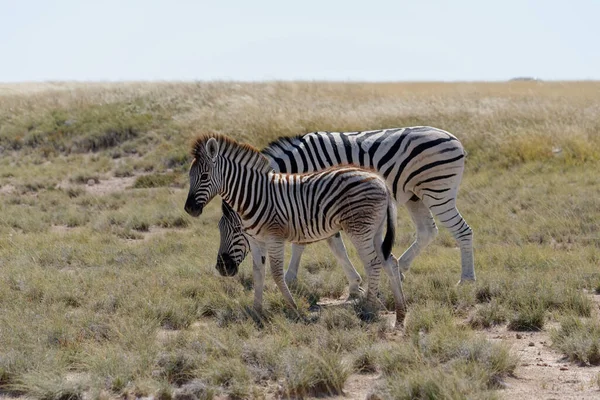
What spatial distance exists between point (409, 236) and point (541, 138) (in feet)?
24.3

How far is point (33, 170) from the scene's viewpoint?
21938 millimetres

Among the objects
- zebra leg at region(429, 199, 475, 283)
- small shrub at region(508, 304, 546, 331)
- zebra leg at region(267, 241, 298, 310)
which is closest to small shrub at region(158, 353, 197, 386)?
zebra leg at region(267, 241, 298, 310)

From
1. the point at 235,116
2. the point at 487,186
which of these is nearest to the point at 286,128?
the point at 235,116

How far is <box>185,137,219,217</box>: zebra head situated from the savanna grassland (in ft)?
3.75

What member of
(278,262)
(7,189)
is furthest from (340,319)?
(7,189)

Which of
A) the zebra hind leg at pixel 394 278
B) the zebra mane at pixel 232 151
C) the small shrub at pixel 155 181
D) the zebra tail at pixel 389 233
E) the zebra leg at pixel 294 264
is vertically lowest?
the small shrub at pixel 155 181

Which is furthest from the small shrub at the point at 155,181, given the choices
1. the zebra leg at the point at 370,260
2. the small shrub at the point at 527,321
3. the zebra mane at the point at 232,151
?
the small shrub at the point at 527,321

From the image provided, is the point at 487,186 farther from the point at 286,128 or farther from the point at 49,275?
the point at 49,275

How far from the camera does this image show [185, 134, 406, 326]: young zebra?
840 cm

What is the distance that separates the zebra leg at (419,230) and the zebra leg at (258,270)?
2.47 metres

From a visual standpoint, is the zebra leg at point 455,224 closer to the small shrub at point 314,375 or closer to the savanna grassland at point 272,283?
the savanna grassland at point 272,283

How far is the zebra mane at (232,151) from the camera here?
877cm

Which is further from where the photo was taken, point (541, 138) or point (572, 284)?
point (541, 138)

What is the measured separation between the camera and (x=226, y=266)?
32.0ft
